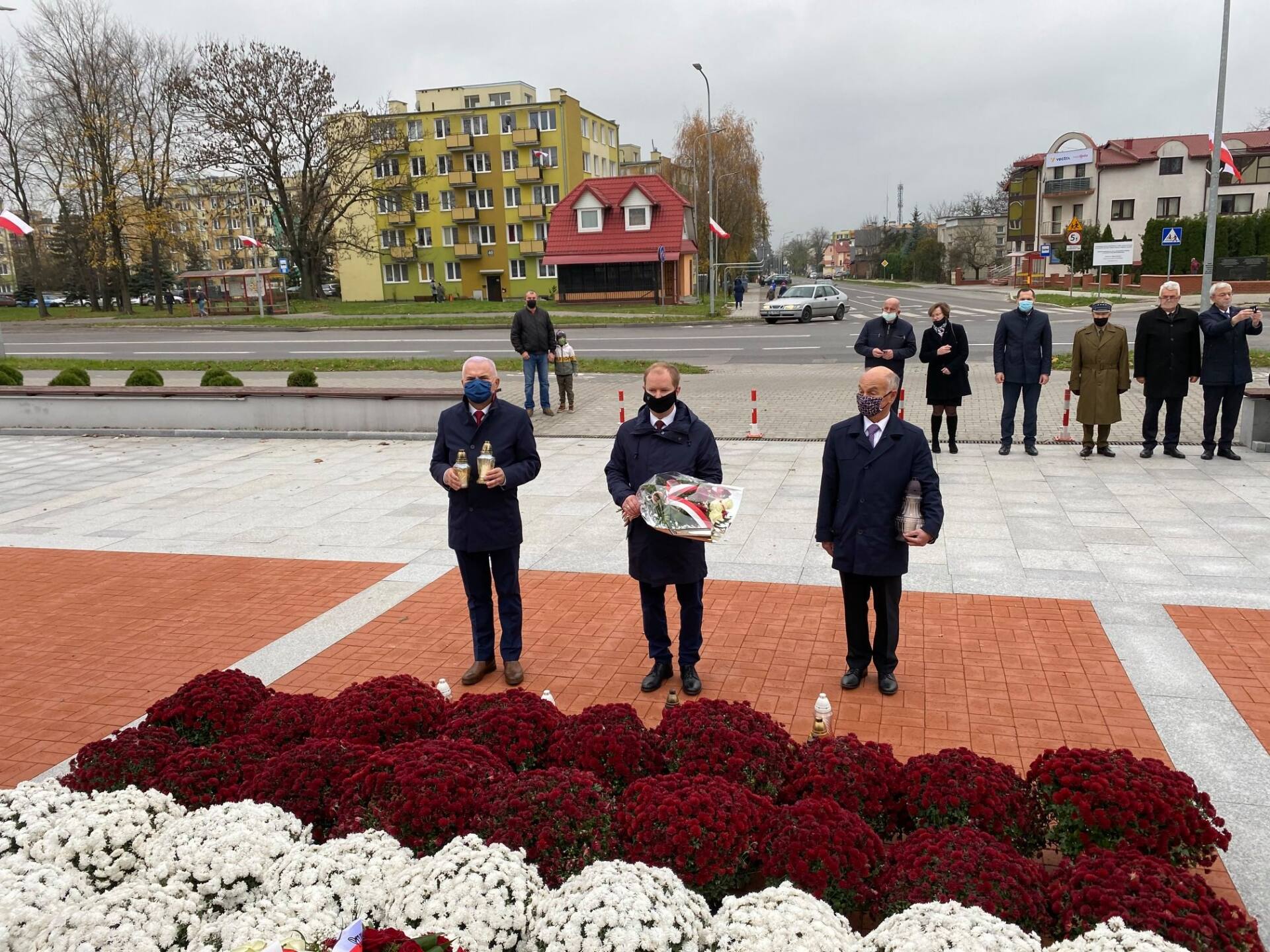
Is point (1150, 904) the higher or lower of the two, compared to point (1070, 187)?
lower

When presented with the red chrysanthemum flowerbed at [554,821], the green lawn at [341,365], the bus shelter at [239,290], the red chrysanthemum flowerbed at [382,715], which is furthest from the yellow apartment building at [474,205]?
the red chrysanthemum flowerbed at [554,821]

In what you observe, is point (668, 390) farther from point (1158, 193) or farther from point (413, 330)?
point (1158, 193)

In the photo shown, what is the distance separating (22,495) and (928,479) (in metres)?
11.4

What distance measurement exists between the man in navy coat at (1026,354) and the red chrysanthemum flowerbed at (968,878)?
9.19m

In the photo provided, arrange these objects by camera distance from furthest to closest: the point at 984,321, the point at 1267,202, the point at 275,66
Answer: the point at 1267,202 → the point at 275,66 → the point at 984,321

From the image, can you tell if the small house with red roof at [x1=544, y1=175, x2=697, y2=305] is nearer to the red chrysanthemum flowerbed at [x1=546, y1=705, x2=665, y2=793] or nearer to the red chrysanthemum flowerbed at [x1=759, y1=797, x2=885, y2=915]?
the red chrysanthemum flowerbed at [x1=546, y1=705, x2=665, y2=793]

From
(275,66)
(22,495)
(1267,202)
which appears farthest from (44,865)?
(1267,202)

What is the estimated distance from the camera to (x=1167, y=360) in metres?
11.0

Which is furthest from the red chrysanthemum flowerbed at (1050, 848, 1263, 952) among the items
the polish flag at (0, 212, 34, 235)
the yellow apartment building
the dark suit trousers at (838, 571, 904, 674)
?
the yellow apartment building

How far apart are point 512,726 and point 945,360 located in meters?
8.96

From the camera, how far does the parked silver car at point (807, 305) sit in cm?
3775

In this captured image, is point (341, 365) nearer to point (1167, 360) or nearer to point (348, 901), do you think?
point (1167, 360)

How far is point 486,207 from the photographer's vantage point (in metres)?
64.6

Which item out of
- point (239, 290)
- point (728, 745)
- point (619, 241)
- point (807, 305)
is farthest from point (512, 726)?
point (239, 290)
